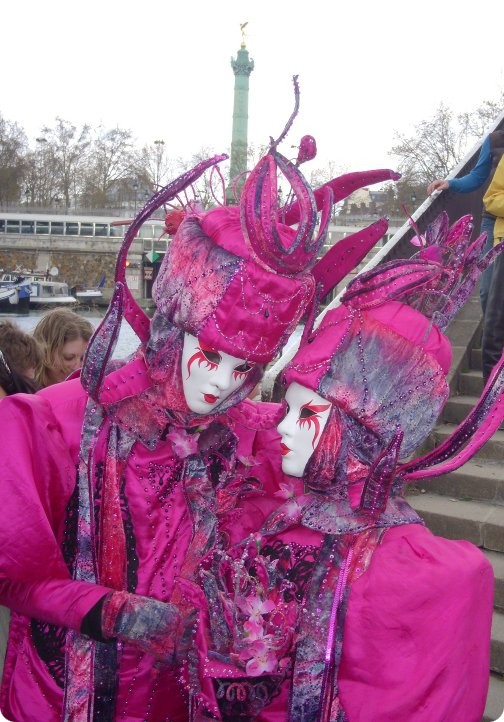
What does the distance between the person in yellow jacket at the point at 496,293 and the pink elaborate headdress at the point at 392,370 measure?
91.5 inches

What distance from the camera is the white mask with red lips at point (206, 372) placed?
2.05 meters

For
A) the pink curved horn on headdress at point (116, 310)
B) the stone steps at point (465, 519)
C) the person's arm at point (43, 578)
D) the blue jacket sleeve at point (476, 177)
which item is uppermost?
the blue jacket sleeve at point (476, 177)

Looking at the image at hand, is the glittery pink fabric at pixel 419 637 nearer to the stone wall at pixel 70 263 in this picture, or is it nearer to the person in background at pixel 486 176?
the person in background at pixel 486 176

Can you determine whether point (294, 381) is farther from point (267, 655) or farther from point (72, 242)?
point (72, 242)

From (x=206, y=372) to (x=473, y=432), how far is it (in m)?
0.72

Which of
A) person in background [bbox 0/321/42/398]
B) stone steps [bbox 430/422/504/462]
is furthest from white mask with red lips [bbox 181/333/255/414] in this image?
stone steps [bbox 430/422/504/462]

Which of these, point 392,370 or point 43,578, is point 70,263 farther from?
point 392,370

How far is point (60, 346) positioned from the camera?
152 inches

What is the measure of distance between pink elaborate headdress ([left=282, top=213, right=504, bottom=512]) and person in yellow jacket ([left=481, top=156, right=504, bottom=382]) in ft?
7.63

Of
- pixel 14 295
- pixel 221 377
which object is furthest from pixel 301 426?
pixel 14 295

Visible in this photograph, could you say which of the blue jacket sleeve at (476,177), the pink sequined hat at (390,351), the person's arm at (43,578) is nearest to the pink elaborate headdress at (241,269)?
the pink sequined hat at (390,351)

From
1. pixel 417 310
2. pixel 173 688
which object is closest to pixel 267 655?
pixel 173 688

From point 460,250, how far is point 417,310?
22 centimetres

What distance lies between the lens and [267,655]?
6.06 feet
